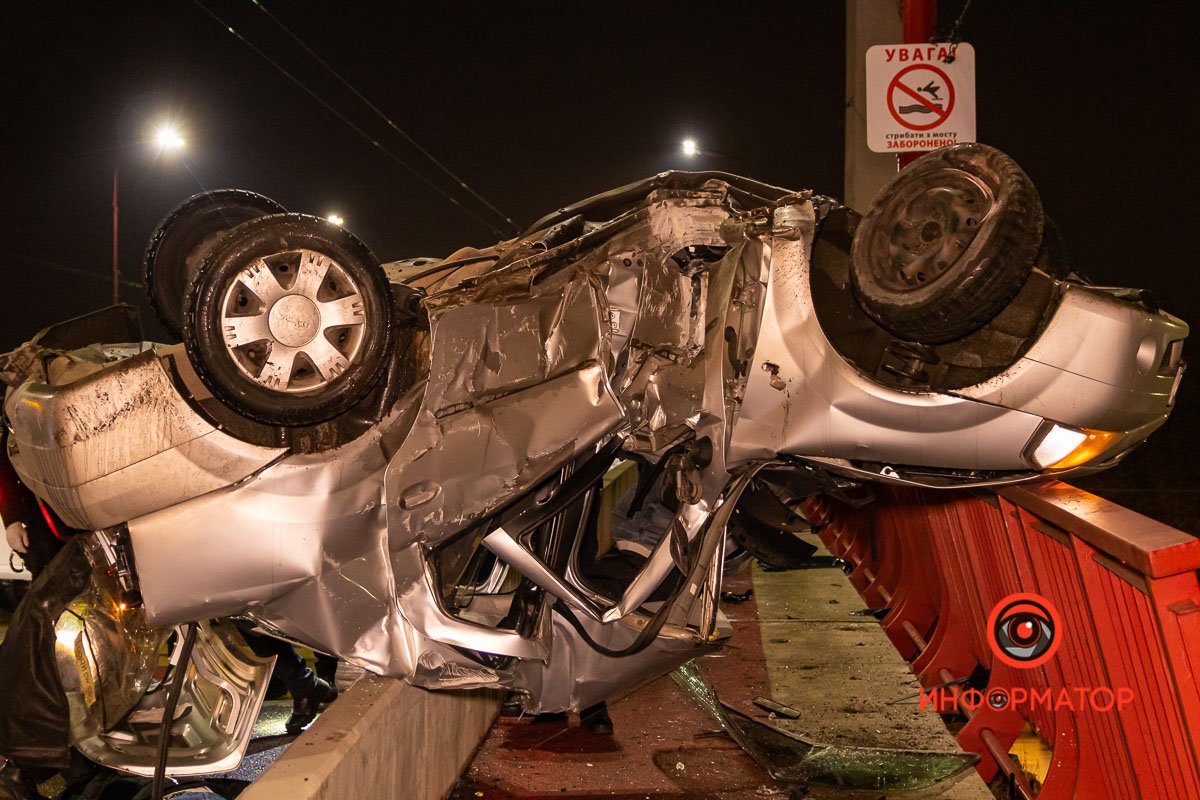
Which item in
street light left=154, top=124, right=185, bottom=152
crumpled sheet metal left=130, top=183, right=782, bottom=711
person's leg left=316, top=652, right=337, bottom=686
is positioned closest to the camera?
crumpled sheet metal left=130, top=183, right=782, bottom=711

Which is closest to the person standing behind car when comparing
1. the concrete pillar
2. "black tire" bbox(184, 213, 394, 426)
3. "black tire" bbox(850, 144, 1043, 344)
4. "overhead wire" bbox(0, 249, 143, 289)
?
"black tire" bbox(184, 213, 394, 426)

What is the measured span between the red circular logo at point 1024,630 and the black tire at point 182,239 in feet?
10.8

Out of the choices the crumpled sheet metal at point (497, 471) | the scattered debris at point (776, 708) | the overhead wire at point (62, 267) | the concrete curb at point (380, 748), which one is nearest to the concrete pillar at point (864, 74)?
the scattered debris at point (776, 708)

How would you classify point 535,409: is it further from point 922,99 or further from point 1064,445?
point 922,99

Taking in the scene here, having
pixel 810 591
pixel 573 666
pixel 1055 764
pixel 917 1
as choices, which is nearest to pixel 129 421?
pixel 573 666

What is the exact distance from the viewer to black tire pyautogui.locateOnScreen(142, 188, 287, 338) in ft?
12.8

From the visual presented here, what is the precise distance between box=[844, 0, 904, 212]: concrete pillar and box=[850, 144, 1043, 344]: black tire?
5252mm

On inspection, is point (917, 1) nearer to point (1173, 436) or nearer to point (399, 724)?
point (399, 724)

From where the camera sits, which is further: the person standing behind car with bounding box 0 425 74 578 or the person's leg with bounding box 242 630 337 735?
the person's leg with bounding box 242 630 337 735

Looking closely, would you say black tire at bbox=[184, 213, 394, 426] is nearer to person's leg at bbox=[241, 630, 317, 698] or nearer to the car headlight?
the car headlight

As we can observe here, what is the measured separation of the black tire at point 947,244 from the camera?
3164 millimetres

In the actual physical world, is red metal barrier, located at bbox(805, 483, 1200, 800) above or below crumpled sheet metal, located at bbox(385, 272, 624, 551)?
below

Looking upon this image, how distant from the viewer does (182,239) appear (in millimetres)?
3934

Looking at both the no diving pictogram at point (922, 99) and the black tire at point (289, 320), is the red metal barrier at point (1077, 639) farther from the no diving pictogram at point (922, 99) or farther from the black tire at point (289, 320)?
the no diving pictogram at point (922, 99)
